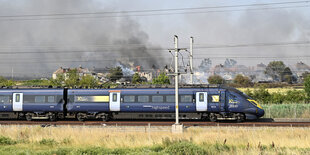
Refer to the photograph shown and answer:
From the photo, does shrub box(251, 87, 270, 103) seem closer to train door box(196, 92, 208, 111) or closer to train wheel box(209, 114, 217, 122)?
train wheel box(209, 114, 217, 122)

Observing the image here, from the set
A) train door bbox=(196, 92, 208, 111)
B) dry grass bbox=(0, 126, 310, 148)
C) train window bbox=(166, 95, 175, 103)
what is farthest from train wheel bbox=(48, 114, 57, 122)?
train door bbox=(196, 92, 208, 111)

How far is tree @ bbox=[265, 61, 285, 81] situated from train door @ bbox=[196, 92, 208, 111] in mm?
123137

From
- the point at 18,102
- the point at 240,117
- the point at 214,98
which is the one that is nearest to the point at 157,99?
the point at 214,98

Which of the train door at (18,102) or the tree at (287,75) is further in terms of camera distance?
the tree at (287,75)

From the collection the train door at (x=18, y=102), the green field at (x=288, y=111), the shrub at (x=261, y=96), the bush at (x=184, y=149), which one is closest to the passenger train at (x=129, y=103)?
the train door at (x=18, y=102)

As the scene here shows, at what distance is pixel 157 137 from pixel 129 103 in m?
9.67

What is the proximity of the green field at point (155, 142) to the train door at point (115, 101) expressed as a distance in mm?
6084

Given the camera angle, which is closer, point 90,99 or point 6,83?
point 90,99

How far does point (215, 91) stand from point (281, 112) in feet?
31.8

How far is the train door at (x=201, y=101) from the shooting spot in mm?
27681

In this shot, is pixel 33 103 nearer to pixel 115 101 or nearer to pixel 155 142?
pixel 115 101

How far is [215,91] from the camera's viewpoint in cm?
2789

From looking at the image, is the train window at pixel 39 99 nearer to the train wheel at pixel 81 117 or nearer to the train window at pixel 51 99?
the train window at pixel 51 99

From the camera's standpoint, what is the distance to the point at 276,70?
147m
